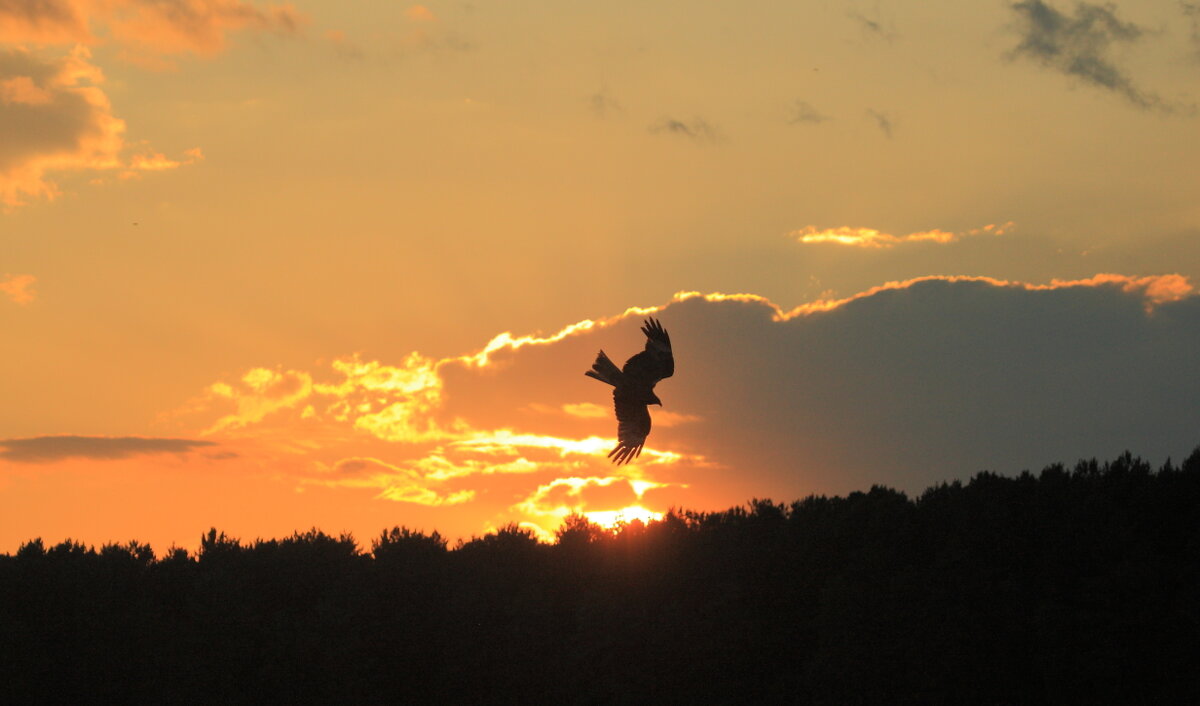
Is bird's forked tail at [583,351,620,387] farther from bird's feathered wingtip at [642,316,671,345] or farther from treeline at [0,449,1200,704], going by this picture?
treeline at [0,449,1200,704]

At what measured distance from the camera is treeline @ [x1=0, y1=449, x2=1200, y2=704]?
26359 mm

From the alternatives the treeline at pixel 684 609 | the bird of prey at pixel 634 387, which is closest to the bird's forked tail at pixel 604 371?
the bird of prey at pixel 634 387

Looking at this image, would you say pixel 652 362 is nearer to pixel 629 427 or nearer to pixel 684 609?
pixel 629 427

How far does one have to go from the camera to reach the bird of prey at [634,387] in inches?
754

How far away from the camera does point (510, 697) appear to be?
33.1 metres

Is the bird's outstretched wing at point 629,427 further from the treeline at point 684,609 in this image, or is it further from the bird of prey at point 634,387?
the treeline at point 684,609

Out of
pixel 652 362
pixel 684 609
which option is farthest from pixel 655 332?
pixel 684 609

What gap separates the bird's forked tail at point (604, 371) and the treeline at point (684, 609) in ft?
38.9

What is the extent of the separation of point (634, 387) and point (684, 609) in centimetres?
1386

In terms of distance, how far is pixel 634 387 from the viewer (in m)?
19.1

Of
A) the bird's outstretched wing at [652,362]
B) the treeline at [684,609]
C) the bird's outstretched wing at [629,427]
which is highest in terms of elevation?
the bird's outstretched wing at [652,362]

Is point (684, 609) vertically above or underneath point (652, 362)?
underneath

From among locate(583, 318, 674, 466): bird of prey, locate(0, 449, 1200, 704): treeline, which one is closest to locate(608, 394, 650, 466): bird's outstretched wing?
locate(583, 318, 674, 466): bird of prey

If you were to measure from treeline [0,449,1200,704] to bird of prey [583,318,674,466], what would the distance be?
1104 centimetres
